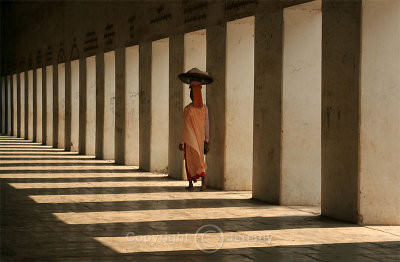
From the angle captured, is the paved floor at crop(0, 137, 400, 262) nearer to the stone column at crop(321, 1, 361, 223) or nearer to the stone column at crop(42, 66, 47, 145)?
the stone column at crop(321, 1, 361, 223)

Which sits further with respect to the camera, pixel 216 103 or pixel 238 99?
pixel 216 103

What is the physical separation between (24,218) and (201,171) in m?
4.34

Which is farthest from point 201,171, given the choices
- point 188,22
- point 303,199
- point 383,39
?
point 383,39

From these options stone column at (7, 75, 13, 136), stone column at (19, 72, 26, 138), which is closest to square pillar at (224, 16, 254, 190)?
stone column at (19, 72, 26, 138)

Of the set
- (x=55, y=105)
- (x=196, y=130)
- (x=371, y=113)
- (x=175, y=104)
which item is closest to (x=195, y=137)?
(x=196, y=130)

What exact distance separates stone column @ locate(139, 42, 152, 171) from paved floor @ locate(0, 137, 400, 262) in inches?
138

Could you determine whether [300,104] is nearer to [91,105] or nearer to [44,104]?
[91,105]

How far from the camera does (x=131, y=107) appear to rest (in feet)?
65.7

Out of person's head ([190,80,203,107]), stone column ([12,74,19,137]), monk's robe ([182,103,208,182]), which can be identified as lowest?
monk's robe ([182,103,208,182])

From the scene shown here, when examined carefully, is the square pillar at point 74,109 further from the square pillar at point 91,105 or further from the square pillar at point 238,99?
the square pillar at point 238,99

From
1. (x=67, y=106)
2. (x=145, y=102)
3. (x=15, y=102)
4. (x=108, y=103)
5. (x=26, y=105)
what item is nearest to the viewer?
(x=145, y=102)

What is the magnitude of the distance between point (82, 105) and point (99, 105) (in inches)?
82.7

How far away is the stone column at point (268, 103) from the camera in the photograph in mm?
11852

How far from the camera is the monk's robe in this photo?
13.4 metres
